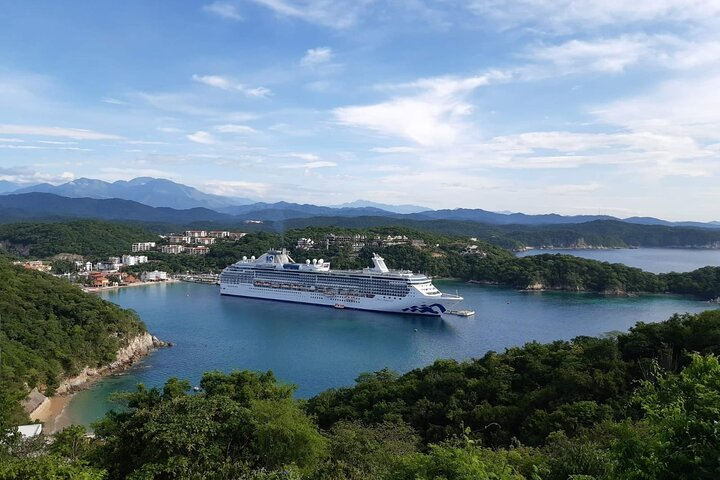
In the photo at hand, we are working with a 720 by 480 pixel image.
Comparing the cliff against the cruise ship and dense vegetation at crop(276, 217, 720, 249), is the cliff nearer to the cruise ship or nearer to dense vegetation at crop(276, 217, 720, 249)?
the cruise ship

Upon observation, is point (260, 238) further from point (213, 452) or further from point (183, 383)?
point (213, 452)

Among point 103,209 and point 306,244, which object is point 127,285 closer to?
point 306,244

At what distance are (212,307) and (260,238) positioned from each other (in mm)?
20965

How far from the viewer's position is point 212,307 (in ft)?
92.3

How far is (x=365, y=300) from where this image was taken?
26.8 m

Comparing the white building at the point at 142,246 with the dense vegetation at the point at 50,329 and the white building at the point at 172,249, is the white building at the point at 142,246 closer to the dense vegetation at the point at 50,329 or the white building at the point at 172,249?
the white building at the point at 172,249

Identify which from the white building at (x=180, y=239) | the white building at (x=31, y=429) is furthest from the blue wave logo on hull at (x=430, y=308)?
the white building at (x=180, y=239)

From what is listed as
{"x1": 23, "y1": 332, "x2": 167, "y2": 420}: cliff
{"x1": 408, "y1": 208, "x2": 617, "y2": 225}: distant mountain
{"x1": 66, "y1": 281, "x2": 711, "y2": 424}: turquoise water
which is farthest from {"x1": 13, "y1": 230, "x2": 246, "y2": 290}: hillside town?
{"x1": 408, "y1": 208, "x2": 617, "y2": 225}: distant mountain

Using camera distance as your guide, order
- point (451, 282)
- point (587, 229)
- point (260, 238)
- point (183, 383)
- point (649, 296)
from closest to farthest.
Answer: point (183, 383), point (649, 296), point (451, 282), point (260, 238), point (587, 229)

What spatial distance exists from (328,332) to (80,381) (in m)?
9.88

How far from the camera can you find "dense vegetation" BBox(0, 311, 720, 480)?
3160mm

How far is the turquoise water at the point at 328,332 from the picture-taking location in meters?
15.5

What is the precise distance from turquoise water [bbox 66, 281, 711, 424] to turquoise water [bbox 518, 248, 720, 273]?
21.4 metres

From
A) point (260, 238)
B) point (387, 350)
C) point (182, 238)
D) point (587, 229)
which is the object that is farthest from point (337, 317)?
point (587, 229)
